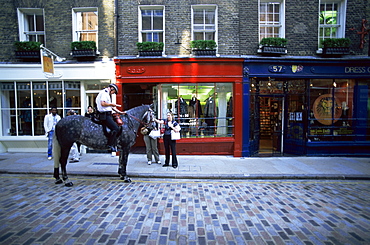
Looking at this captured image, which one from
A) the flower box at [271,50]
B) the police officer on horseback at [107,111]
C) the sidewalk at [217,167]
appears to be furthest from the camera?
the flower box at [271,50]

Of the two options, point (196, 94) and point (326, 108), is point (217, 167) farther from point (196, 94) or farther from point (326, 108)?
point (326, 108)

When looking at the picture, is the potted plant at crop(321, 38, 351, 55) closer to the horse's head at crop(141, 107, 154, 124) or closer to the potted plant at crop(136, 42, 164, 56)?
the potted plant at crop(136, 42, 164, 56)

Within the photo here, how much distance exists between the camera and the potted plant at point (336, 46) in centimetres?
894

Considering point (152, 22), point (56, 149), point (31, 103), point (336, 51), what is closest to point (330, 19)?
point (336, 51)

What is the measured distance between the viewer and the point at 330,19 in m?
9.45

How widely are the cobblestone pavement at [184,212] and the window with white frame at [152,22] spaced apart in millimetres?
7103

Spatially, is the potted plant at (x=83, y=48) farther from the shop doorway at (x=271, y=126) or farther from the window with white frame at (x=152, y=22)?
the shop doorway at (x=271, y=126)

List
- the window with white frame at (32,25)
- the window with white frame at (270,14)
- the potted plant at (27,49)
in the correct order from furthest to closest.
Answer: the window with white frame at (32,25)
the window with white frame at (270,14)
the potted plant at (27,49)

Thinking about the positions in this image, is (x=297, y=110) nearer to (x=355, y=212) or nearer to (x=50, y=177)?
(x=355, y=212)

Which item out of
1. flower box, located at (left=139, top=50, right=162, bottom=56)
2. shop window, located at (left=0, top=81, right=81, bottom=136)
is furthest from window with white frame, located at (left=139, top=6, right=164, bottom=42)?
shop window, located at (left=0, top=81, right=81, bottom=136)

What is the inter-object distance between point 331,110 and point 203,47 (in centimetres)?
718

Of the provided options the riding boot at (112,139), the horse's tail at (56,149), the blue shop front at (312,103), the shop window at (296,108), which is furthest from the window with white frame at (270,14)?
the horse's tail at (56,149)

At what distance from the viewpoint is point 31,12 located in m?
9.72

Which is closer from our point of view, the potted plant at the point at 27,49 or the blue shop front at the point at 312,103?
the blue shop front at the point at 312,103
